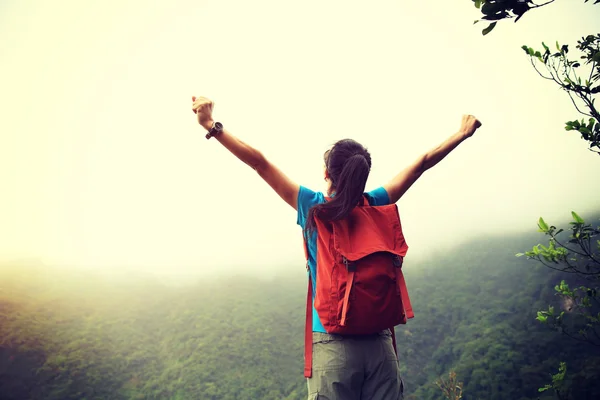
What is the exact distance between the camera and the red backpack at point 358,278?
1.64 m

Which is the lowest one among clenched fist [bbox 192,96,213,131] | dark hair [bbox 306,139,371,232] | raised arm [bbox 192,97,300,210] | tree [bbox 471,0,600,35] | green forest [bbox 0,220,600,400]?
green forest [bbox 0,220,600,400]

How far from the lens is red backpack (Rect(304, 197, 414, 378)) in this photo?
164 centimetres

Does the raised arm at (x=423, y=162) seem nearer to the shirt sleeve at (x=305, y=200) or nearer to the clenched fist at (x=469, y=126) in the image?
the clenched fist at (x=469, y=126)

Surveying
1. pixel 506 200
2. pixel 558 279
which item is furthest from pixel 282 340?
pixel 506 200

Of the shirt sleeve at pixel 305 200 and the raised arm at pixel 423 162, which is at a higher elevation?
the raised arm at pixel 423 162

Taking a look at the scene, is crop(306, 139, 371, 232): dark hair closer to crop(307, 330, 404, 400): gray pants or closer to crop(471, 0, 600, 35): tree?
crop(307, 330, 404, 400): gray pants

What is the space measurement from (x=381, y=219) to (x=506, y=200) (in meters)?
14.3

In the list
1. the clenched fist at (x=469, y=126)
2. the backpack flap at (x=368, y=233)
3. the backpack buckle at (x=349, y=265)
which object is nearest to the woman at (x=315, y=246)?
the backpack flap at (x=368, y=233)

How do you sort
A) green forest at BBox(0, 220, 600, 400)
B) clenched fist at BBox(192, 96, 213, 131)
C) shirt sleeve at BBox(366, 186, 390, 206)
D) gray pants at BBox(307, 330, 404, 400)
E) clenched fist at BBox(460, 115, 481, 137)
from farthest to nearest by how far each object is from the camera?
1. green forest at BBox(0, 220, 600, 400)
2. clenched fist at BBox(460, 115, 481, 137)
3. shirt sleeve at BBox(366, 186, 390, 206)
4. clenched fist at BBox(192, 96, 213, 131)
5. gray pants at BBox(307, 330, 404, 400)

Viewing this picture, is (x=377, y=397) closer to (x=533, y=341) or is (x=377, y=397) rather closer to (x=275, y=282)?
(x=533, y=341)

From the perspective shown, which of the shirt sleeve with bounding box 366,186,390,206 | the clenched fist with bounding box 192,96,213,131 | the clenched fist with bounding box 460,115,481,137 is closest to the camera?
the clenched fist with bounding box 192,96,213,131

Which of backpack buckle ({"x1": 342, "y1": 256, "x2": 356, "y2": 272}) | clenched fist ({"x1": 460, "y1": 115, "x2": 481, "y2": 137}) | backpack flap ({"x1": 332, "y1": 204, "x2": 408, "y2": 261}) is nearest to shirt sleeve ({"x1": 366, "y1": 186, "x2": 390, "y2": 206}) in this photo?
backpack flap ({"x1": 332, "y1": 204, "x2": 408, "y2": 261})

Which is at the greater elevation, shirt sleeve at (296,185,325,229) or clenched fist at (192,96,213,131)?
clenched fist at (192,96,213,131)

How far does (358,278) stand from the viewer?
5.50 feet
